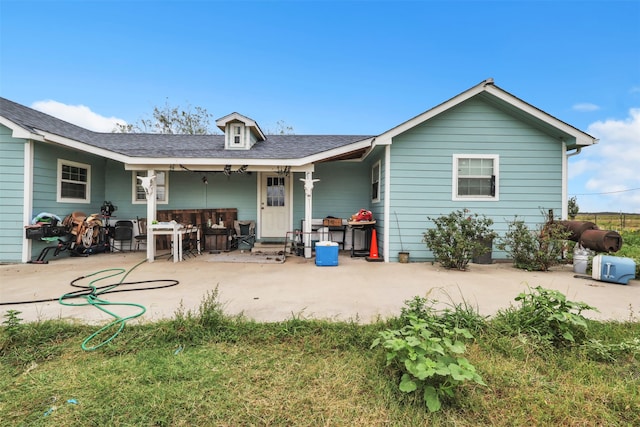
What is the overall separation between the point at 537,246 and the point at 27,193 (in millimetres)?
10729

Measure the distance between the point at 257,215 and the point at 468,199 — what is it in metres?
5.60

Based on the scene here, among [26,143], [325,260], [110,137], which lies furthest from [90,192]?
[325,260]

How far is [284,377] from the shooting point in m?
1.88

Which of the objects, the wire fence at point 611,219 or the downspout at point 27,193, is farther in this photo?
the wire fence at point 611,219

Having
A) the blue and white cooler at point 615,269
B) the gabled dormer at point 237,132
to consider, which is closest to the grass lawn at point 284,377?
the blue and white cooler at point 615,269

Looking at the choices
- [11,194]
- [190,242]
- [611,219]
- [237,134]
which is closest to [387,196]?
[237,134]

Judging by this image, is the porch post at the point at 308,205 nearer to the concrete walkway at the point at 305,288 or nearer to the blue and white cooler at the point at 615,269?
the concrete walkway at the point at 305,288

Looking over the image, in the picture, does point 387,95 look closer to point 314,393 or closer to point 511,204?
point 511,204

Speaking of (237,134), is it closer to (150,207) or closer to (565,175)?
(150,207)

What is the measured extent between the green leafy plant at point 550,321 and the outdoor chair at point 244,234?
21.3ft

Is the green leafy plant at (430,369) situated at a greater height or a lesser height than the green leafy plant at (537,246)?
lesser

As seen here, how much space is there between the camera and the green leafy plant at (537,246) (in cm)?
532

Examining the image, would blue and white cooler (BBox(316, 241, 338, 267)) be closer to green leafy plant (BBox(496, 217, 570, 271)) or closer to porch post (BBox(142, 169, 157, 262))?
green leafy plant (BBox(496, 217, 570, 271))

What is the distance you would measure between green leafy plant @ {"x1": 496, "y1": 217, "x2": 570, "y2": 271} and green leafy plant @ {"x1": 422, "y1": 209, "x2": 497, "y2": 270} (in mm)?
488
